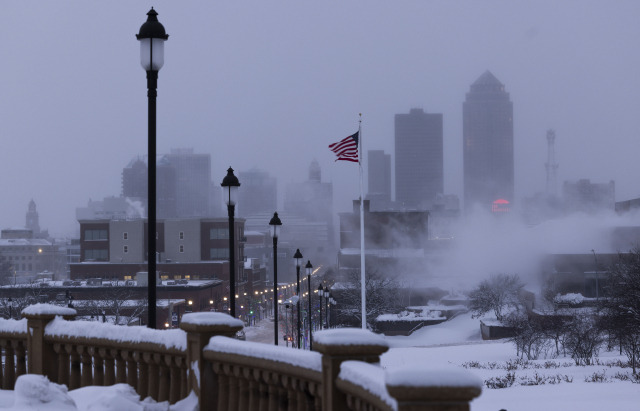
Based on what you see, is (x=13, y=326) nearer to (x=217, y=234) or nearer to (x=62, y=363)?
(x=62, y=363)

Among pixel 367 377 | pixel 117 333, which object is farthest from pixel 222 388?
pixel 367 377

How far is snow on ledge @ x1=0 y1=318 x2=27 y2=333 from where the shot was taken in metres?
11.5

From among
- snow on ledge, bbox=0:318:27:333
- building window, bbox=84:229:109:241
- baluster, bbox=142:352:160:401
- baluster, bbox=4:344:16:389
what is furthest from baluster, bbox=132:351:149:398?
building window, bbox=84:229:109:241

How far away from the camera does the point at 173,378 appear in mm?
9031

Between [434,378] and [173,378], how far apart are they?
5.34 metres

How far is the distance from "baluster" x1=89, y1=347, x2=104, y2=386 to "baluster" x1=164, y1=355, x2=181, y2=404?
1.48 m

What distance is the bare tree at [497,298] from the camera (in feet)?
305

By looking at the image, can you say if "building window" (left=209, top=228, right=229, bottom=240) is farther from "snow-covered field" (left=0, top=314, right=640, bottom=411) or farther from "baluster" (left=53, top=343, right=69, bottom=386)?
"baluster" (left=53, top=343, right=69, bottom=386)

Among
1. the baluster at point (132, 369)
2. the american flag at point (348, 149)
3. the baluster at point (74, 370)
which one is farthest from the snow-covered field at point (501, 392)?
the american flag at point (348, 149)

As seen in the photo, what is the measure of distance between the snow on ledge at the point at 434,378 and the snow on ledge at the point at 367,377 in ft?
1.04

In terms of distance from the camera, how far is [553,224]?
156250 millimetres

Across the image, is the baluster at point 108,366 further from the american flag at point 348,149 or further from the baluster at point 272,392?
the american flag at point 348,149

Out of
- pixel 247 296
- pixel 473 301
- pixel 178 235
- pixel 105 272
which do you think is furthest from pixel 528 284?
pixel 105 272

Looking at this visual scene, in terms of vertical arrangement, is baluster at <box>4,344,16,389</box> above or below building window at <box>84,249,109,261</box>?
above
